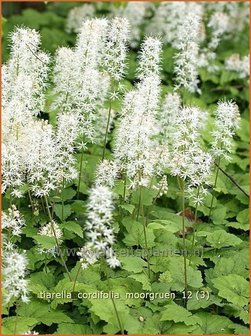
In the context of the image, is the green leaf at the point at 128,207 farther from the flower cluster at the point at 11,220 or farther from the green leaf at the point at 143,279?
the flower cluster at the point at 11,220

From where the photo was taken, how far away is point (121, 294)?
13.8 feet

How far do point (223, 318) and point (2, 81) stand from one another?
253 cm

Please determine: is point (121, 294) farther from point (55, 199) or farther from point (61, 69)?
point (61, 69)

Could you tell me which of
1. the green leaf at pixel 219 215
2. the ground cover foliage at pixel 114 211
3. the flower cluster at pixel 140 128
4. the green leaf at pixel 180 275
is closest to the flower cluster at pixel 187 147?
the ground cover foliage at pixel 114 211

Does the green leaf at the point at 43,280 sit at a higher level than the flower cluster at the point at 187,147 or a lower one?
lower

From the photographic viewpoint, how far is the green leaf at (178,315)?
4.00 meters

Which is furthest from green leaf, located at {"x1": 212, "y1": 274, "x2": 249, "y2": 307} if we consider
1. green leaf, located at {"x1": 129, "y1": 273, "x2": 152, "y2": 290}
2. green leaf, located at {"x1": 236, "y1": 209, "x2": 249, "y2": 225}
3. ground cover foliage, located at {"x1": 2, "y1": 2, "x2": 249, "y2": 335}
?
green leaf, located at {"x1": 236, "y1": 209, "x2": 249, "y2": 225}

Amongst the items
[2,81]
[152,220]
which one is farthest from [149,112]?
[2,81]

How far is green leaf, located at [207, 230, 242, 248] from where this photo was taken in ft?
15.6

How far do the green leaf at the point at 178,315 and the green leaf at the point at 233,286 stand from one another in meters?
0.32

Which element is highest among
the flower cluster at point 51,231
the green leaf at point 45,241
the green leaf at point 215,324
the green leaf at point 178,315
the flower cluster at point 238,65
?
the flower cluster at point 238,65

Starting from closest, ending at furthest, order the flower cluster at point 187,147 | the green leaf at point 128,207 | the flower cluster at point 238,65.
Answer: the flower cluster at point 187,147 → the green leaf at point 128,207 → the flower cluster at point 238,65

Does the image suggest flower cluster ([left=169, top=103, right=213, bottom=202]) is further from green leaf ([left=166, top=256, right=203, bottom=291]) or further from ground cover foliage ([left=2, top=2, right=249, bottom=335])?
green leaf ([left=166, top=256, right=203, bottom=291])

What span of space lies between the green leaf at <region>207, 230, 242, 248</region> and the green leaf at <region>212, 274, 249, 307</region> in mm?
388
